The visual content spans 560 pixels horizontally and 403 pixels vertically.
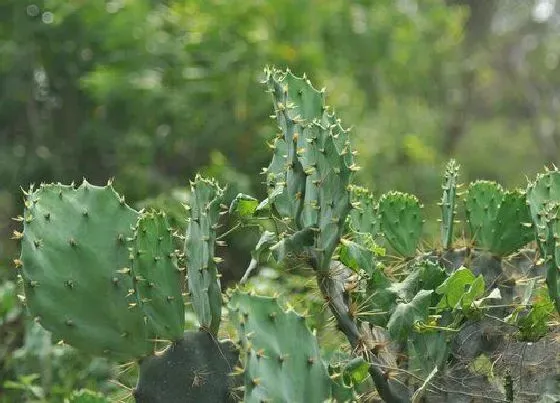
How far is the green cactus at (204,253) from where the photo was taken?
2.44 metres

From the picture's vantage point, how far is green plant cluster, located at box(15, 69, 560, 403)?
2.41m

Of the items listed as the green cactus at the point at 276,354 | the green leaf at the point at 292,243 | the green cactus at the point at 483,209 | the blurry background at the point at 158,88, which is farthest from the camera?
the blurry background at the point at 158,88

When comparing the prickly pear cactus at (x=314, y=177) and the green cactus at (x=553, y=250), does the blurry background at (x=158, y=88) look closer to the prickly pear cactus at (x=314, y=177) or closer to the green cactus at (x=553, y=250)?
the prickly pear cactus at (x=314, y=177)

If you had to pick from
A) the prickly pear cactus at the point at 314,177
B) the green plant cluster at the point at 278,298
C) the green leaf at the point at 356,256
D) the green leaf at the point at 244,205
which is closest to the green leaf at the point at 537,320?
the green plant cluster at the point at 278,298

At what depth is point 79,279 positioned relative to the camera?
2.51m

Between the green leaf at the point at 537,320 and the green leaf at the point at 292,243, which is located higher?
the green leaf at the point at 292,243

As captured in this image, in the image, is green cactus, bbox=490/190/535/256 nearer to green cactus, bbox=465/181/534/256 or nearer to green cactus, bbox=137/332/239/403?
green cactus, bbox=465/181/534/256

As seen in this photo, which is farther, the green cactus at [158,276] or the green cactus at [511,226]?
the green cactus at [511,226]

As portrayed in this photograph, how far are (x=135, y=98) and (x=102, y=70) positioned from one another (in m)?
0.26

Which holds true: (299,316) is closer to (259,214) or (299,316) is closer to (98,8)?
(259,214)

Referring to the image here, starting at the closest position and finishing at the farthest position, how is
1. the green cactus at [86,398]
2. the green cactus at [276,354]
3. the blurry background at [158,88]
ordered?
the green cactus at [276,354]
the green cactus at [86,398]
the blurry background at [158,88]

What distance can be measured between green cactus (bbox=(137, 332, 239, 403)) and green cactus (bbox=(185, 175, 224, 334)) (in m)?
0.07

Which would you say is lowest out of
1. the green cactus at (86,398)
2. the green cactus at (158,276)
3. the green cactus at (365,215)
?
the green cactus at (86,398)

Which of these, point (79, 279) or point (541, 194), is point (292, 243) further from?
point (541, 194)
